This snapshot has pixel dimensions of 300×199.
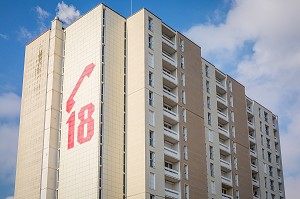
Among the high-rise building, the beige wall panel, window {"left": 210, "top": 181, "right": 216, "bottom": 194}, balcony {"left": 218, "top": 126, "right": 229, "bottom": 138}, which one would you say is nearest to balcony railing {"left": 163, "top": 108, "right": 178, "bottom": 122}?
the high-rise building

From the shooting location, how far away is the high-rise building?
6525 cm

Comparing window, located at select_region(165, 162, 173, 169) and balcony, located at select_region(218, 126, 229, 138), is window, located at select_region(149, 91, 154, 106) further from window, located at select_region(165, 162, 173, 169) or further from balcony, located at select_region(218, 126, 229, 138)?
balcony, located at select_region(218, 126, 229, 138)

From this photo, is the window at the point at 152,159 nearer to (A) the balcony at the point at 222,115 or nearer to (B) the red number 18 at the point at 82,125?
(B) the red number 18 at the point at 82,125

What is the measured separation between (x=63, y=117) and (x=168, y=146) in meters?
15.8

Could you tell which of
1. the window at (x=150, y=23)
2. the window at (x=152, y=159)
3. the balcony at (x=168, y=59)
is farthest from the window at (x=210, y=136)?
the window at (x=150, y=23)

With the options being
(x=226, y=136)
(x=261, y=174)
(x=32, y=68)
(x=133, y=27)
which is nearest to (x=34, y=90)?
(x=32, y=68)

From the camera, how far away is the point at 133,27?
7331 cm

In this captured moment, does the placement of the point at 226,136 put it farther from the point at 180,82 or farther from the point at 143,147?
the point at 143,147

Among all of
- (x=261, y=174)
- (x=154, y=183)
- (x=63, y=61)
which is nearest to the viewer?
(x=154, y=183)

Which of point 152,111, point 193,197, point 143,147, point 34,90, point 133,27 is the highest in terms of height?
point 133,27

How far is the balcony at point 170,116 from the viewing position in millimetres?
71062

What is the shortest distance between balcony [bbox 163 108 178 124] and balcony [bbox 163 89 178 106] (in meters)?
1.63

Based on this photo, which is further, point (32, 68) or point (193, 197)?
point (32, 68)

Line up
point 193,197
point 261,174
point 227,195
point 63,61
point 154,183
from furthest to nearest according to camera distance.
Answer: point 261,174 < point 227,195 < point 63,61 < point 193,197 < point 154,183
